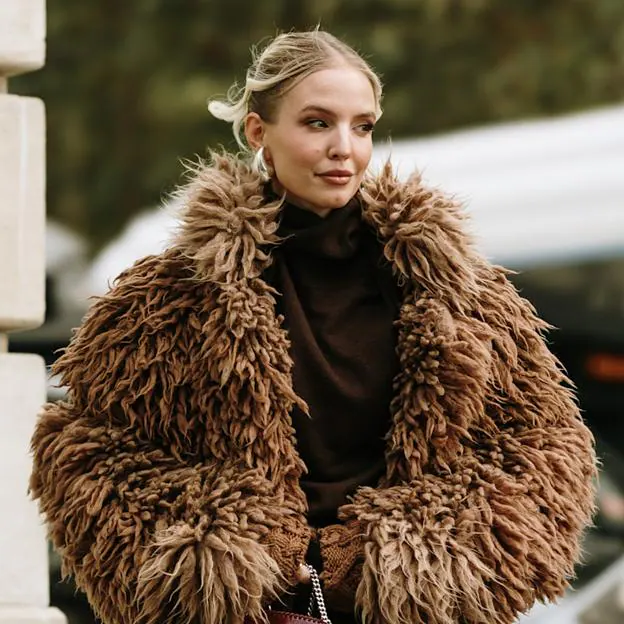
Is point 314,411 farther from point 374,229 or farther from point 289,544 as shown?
point 374,229

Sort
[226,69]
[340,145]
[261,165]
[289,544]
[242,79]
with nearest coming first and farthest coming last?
1. [289,544]
2. [340,145]
3. [261,165]
4. [242,79]
5. [226,69]

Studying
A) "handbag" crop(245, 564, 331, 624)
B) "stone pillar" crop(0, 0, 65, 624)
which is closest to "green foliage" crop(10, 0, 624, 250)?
"stone pillar" crop(0, 0, 65, 624)

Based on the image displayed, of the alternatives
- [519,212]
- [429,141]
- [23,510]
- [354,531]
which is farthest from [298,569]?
[429,141]

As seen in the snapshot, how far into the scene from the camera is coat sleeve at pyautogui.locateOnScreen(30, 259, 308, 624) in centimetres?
306

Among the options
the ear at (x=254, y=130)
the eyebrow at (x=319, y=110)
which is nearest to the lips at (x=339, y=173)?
the eyebrow at (x=319, y=110)

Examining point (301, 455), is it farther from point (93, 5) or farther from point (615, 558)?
point (93, 5)

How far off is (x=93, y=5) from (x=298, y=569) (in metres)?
12.9

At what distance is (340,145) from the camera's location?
3.20 metres

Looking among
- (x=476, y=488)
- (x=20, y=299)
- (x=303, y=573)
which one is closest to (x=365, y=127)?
(x=476, y=488)

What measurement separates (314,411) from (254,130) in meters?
0.55

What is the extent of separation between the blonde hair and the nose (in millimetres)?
126

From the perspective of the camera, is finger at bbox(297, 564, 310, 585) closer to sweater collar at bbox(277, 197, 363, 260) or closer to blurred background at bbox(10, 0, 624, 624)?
sweater collar at bbox(277, 197, 363, 260)

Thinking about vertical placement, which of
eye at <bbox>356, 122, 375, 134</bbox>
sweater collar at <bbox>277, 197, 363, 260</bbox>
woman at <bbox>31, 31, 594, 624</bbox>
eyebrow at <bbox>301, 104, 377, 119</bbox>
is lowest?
woman at <bbox>31, 31, 594, 624</bbox>

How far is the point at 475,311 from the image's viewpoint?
327 centimetres
